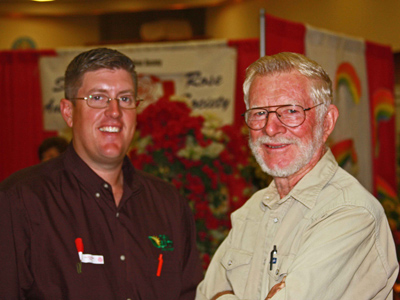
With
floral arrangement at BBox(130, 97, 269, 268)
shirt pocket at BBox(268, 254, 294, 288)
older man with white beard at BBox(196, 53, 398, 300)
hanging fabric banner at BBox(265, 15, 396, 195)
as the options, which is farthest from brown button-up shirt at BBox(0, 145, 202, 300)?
hanging fabric banner at BBox(265, 15, 396, 195)

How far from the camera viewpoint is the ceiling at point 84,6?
10.6 meters

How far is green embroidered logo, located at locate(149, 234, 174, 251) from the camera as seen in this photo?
2.33 m

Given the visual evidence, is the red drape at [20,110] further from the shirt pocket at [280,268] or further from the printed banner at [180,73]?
the shirt pocket at [280,268]

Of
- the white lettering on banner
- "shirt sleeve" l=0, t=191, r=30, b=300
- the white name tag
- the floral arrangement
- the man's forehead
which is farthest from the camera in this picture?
the white lettering on banner

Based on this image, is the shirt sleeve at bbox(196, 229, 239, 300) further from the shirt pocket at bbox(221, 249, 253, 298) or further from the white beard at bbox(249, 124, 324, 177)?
the white beard at bbox(249, 124, 324, 177)

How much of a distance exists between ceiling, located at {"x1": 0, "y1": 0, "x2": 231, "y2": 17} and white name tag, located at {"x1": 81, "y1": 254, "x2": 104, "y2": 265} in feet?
→ 29.5

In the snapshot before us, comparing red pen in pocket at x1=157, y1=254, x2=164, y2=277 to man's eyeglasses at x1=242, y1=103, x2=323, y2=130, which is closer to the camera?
man's eyeglasses at x1=242, y1=103, x2=323, y2=130

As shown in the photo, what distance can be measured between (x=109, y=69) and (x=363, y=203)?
127 centimetres

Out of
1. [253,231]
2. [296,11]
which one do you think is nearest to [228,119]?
[296,11]

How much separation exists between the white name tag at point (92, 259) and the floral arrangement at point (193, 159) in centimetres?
143

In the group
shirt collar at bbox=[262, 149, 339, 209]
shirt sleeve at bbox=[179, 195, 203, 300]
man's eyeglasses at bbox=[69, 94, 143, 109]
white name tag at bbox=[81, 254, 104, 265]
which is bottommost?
shirt sleeve at bbox=[179, 195, 203, 300]

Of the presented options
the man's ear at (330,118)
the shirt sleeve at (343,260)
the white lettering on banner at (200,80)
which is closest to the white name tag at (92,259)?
the shirt sleeve at (343,260)

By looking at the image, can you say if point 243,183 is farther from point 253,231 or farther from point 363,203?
point 363,203

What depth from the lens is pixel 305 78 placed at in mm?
1857
